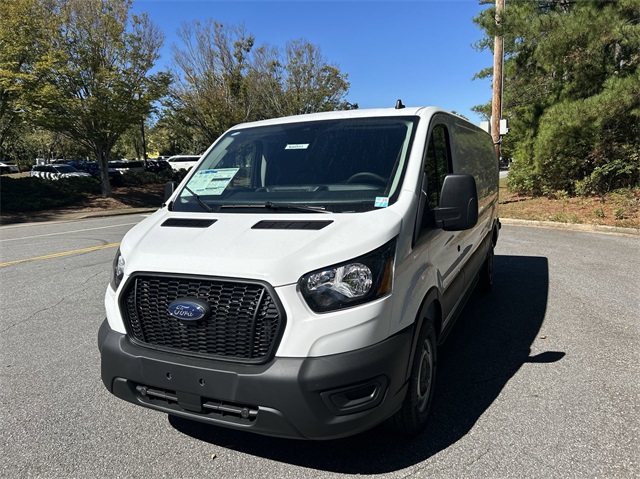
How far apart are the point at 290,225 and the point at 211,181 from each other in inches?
44.5

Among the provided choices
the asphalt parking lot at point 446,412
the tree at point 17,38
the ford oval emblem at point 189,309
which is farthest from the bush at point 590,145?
the tree at point 17,38

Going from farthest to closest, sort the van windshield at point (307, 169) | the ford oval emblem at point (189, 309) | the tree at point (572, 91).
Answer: the tree at point (572, 91)
the van windshield at point (307, 169)
the ford oval emblem at point (189, 309)

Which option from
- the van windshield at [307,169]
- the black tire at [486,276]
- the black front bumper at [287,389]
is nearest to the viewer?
the black front bumper at [287,389]

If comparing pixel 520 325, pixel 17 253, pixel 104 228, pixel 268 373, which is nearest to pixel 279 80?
pixel 104 228

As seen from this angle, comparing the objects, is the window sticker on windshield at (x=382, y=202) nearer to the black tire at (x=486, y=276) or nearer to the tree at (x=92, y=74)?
the black tire at (x=486, y=276)

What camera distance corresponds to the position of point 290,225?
2.51m

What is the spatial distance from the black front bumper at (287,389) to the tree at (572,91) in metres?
11.2

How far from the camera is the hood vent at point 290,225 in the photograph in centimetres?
246

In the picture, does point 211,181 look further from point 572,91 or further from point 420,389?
point 572,91

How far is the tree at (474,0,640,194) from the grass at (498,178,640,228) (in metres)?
0.63

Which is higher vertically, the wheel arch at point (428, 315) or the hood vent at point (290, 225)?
the hood vent at point (290, 225)

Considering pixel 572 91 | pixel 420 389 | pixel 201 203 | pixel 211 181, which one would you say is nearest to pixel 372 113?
pixel 211 181

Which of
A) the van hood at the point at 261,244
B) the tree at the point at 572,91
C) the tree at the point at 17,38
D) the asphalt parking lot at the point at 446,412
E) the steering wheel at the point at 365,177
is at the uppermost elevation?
the tree at the point at 17,38

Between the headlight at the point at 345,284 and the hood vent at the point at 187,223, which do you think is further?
the hood vent at the point at 187,223
